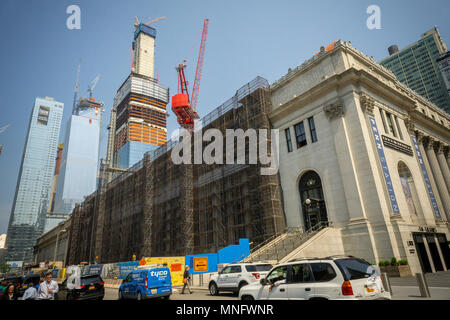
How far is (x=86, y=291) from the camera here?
1477cm

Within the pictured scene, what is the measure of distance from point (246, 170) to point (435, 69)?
13074cm

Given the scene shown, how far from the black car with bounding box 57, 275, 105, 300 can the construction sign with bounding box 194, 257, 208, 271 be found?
9540mm

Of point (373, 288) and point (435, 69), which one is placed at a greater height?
point (435, 69)

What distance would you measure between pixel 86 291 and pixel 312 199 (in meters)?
20.3

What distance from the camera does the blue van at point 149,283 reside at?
1441cm

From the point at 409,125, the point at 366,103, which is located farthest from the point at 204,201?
the point at 409,125

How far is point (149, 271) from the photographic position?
47.9 feet

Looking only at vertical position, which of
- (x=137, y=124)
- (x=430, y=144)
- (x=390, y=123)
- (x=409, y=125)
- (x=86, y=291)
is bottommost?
(x=86, y=291)

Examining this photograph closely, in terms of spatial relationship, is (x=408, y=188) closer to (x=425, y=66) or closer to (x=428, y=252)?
(x=428, y=252)

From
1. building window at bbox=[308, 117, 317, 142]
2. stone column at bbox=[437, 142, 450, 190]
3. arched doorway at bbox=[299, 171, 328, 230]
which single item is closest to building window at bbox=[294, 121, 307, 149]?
building window at bbox=[308, 117, 317, 142]

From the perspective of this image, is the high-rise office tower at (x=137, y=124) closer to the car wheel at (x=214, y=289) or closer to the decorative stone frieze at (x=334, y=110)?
the decorative stone frieze at (x=334, y=110)
